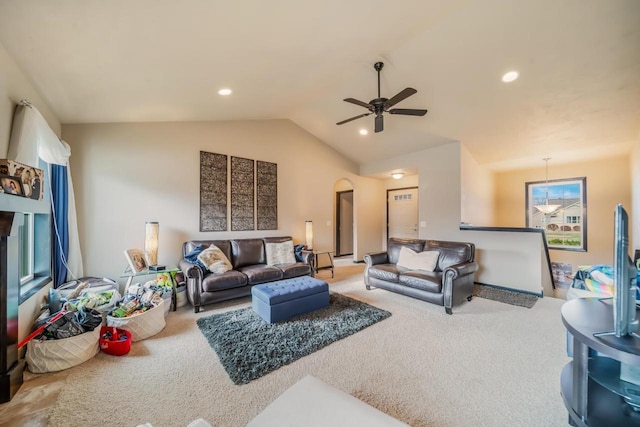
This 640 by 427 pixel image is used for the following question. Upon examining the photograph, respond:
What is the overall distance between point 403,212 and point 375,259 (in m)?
3.17

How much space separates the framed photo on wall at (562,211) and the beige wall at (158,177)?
562cm

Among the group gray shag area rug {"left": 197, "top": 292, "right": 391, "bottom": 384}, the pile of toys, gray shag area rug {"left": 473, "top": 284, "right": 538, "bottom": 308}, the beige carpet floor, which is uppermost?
the pile of toys

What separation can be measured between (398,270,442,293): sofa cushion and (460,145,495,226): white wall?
6.10 ft

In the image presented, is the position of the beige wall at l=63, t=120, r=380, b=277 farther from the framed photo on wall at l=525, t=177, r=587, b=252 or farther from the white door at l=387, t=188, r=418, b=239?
the framed photo on wall at l=525, t=177, r=587, b=252

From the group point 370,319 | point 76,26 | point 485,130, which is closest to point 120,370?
point 370,319

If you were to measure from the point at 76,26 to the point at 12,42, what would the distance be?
0.62m

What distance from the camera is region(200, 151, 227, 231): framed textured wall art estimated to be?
14.4ft

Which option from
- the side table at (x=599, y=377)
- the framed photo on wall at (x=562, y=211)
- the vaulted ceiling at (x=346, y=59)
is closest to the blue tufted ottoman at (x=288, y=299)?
the side table at (x=599, y=377)

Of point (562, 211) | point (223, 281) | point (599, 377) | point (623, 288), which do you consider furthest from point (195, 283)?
point (562, 211)

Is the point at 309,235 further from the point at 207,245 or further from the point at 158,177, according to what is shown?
the point at 158,177

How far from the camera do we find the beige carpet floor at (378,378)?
5.41ft

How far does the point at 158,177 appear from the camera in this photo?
3.97 m

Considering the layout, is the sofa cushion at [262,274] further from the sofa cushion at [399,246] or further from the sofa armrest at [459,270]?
the sofa armrest at [459,270]

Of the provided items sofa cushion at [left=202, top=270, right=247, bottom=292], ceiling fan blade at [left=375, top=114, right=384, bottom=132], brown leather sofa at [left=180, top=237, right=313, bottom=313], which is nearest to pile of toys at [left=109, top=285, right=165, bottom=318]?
brown leather sofa at [left=180, top=237, right=313, bottom=313]
